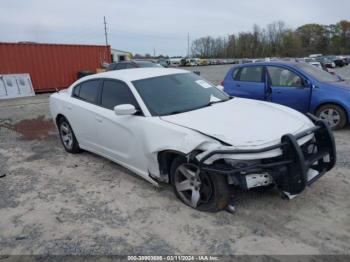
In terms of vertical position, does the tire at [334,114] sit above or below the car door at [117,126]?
below

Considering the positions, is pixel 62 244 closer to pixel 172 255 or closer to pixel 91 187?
pixel 172 255

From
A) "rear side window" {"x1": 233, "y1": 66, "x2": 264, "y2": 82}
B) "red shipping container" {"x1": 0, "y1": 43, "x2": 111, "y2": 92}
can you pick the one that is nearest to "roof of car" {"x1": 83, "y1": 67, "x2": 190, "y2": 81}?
"rear side window" {"x1": 233, "y1": 66, "x2": 264, "y2": 82}

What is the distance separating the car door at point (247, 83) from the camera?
7.78m

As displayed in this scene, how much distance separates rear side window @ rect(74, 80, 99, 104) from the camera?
5.37 m

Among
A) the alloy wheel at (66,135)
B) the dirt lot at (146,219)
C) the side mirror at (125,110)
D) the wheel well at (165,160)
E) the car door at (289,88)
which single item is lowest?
the dirt lot at (146,219)

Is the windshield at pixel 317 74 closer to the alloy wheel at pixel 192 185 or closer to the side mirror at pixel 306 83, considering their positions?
the side mirror at pixel 306 83

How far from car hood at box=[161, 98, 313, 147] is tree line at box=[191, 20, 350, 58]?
93.7 m

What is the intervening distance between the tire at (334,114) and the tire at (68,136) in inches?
192

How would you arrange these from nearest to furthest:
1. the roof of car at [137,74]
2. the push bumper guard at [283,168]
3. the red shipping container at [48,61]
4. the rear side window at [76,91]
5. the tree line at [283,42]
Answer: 1. the push bumper guard at [283,168]
2. the roof of car at [137,74]
3. the rear side window at [76,91]
4. the red shipping container at [48,61]
5. the tree line at [283,42]

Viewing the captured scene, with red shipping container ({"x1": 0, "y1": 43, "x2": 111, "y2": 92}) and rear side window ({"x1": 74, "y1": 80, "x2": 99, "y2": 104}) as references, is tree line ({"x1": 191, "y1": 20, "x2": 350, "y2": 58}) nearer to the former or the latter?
red shipping container ({"x1": 0, "y1": 43, "x2": 111, "y2": 92})

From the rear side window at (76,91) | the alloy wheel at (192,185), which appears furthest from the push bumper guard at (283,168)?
the rear side window at (76,91)

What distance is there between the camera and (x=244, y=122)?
3.86 meters

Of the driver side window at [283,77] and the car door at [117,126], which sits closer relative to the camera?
the car door at [117,126]

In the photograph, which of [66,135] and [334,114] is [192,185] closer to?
[66,135]
